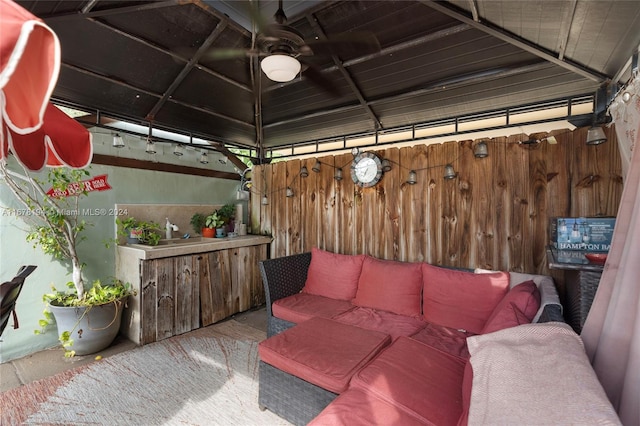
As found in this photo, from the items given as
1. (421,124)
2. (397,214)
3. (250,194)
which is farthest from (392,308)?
Result: (250,194)

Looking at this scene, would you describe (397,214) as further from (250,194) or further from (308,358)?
(250,194)

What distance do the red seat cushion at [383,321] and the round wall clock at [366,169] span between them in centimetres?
141

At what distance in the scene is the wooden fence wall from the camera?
7.62 feet

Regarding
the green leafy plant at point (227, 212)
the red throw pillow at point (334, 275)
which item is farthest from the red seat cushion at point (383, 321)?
the green leafy plant at point (227, 212)

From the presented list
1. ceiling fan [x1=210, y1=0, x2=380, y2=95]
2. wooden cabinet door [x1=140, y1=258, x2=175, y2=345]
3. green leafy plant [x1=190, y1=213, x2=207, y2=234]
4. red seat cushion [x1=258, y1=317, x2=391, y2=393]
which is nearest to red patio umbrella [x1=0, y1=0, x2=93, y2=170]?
ceiling fan [x1=210, y1=0, x2=380, y2=95]

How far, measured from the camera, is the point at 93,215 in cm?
320

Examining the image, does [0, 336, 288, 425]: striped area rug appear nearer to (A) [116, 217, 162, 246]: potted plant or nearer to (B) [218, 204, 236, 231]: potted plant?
(A) [116, 217, 162, 246]: potted plant

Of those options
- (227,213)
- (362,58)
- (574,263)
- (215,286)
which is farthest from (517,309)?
(227,213)

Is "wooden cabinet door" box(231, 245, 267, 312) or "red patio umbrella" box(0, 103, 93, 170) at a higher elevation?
"red patio umbrella" box(0, 103, 93, 170)

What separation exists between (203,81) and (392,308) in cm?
300

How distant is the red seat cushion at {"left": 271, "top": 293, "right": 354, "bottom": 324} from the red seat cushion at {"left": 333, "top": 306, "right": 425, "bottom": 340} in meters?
0.12

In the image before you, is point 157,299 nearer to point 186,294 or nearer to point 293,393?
point 186,294

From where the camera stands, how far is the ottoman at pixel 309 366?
172 cm

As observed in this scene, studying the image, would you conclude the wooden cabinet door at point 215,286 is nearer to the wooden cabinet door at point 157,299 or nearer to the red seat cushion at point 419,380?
the wooden cabinet door at point 157,299
